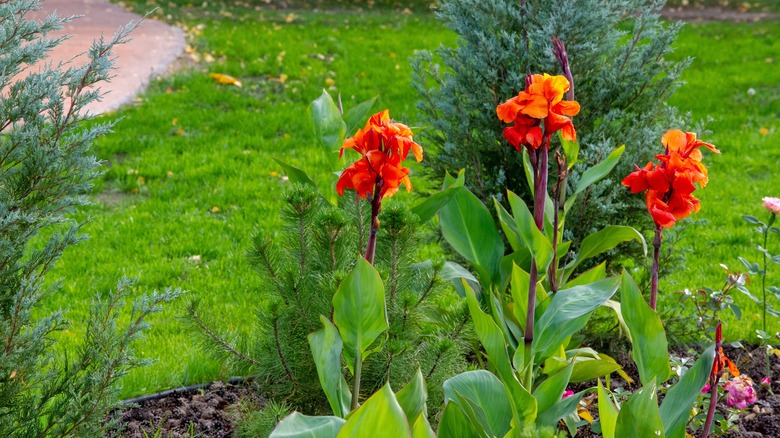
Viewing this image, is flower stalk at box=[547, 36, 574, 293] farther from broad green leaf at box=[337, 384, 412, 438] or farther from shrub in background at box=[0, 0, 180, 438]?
shrub in background at box=[0, 0, 180, 438]

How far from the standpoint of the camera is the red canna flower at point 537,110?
2.08 metres

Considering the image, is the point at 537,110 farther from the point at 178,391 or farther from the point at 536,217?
the point at 178,391

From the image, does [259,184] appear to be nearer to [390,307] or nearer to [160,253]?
[160,253]

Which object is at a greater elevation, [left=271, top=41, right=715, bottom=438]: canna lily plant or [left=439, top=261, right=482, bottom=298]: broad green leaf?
[left=271, top=41, right=715, bottom=438]: canna lily plant

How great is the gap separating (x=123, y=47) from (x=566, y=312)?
824 cm

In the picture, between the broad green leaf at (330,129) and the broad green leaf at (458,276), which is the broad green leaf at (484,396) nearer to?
the broad green leaf at (458,276)

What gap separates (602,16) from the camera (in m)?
3.22

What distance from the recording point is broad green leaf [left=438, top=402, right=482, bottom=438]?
6.50ft

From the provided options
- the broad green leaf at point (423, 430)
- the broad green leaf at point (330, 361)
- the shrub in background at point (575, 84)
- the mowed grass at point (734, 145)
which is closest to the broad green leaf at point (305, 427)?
the broad green leaf at point (423, 430)

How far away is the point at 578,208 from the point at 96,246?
303cm

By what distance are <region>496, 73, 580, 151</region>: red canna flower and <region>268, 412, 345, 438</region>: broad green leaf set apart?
0.86 metres

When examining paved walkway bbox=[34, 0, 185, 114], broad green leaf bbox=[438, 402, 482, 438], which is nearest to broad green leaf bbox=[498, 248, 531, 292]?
broad green leaf bbox=[438, 402, 482, 438]

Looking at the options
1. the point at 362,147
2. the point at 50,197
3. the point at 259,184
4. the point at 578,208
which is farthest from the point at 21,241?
the point at 259,184

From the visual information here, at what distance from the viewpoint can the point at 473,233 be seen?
9.12 feet
